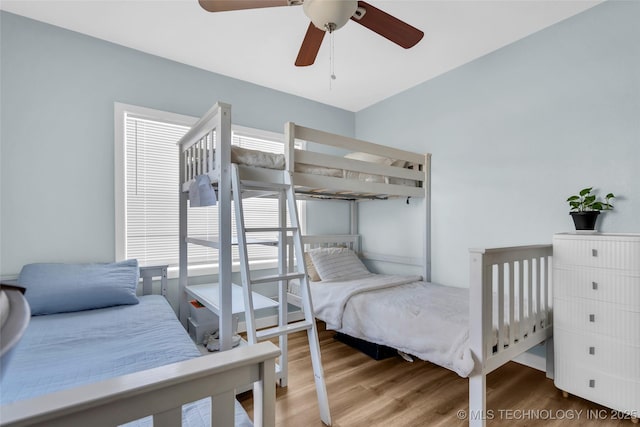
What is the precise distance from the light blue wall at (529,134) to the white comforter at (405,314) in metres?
0.57

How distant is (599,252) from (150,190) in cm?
328

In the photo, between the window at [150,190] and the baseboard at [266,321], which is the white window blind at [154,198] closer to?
the window at [150,190]

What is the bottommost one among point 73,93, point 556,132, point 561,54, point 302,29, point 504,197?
point 504,197

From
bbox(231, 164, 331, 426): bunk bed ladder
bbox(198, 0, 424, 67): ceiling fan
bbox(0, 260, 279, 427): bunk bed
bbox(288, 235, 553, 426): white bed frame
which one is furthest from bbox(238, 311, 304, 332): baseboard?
bbox(198, 0, 424, 67): ceiling fan

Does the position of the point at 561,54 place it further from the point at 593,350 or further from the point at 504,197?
the point at 593,350

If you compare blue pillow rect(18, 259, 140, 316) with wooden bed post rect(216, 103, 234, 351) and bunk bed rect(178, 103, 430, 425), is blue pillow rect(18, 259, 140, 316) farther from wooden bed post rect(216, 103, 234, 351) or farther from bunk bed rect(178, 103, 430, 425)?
wooden bed post rect(216, 103, 234, 351)

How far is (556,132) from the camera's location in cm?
231

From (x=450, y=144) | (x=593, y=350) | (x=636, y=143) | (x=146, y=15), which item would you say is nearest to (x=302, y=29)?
(x=146, y=15)

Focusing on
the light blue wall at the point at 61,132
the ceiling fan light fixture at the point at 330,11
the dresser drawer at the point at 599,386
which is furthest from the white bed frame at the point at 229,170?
the dresser drawer at the point at 599,386

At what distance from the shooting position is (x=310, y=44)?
184cm

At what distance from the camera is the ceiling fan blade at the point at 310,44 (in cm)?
173

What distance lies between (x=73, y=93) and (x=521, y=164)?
356 centimetres

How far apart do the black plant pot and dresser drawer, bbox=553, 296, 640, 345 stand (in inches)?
18.7

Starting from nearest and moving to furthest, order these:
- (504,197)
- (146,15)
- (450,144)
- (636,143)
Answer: (636,143) < (146,15) < (504,197) < (450,144)
